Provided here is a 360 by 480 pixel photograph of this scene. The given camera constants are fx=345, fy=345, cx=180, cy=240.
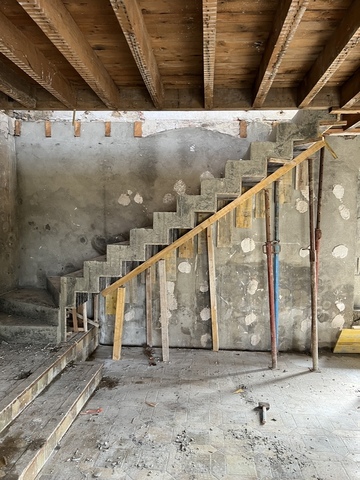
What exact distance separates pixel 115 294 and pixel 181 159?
8.35ft

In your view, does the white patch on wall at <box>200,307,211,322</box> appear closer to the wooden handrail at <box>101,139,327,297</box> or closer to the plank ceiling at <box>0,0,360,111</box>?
the wooden handrail at <box>101,139,327,297</box>

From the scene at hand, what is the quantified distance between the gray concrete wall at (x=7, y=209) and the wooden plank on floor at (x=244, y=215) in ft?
12.3

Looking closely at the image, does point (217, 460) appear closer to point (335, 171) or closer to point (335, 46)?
point (335, 46)

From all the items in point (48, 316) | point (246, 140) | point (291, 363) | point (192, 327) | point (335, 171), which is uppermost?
point (246, 140)

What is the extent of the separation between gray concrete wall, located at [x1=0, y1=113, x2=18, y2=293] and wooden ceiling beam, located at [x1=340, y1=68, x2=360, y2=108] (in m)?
4.90

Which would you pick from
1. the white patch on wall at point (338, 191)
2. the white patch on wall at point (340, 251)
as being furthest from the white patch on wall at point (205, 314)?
the white patch on wall at point (338, 191)

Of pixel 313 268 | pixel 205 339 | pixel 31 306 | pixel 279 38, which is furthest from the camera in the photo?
pixel 205 339

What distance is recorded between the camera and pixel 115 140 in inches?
227

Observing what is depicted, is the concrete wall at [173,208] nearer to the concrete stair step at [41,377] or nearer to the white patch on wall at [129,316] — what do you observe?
the white patch on wall at [129,316]

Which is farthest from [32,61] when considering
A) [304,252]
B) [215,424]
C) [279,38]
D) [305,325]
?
[305,325]

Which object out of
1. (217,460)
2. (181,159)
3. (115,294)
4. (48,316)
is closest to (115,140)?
(181,159)

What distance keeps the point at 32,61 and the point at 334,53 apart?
101 inches

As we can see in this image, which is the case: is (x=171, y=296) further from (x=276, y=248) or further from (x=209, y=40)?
(x=209, y=40)

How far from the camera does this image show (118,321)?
5.58 metres
